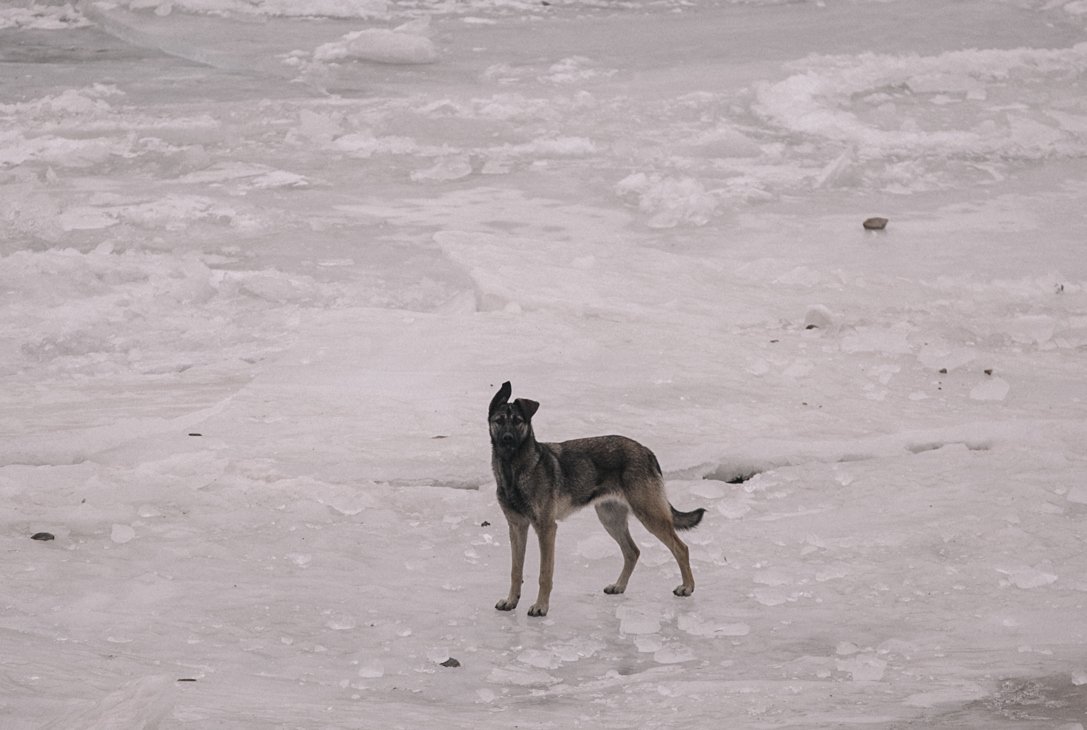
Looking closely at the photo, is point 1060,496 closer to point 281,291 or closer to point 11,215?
point 281,291

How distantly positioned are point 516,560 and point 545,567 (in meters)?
0.12

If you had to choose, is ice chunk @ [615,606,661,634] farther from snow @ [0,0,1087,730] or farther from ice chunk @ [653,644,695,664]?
ice chunk @ [653,644,695,664]

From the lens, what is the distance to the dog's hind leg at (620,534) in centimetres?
481

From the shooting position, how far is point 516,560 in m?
4.66

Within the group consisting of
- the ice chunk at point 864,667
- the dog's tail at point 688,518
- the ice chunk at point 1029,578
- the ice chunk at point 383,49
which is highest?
the ice chunk at point 383,49

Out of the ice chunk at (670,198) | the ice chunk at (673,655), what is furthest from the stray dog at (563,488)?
the ice chunk at (670,198)

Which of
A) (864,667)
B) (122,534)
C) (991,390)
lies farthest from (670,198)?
(864,667)

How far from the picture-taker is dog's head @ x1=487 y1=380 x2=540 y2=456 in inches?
179

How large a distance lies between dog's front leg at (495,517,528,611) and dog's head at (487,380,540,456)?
0.93ft

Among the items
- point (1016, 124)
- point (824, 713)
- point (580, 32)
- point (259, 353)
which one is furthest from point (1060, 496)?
point (580, 32)

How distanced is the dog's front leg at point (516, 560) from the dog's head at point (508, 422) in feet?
0.93

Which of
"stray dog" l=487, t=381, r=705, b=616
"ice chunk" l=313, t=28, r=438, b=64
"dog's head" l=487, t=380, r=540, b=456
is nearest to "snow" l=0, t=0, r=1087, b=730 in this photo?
"stray dog" l=487, t=381, r=705, b=616

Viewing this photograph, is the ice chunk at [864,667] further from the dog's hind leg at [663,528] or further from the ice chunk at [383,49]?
the ice chunk at [383,49]

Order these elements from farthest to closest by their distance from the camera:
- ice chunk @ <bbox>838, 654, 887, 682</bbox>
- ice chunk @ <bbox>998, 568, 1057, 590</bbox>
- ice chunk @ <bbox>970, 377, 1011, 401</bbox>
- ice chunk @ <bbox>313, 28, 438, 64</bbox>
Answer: ice chunk @ <bbox>313, 28, 438, 64</bbox> → ice chunk @ <bbox>970, 377, 1011, 401</bbox> → ice chunk @ <bbox>998, 568, 1057, 590</bbox> → ice chunk @ <bbox>838, 654, 887, 682</bbox>
